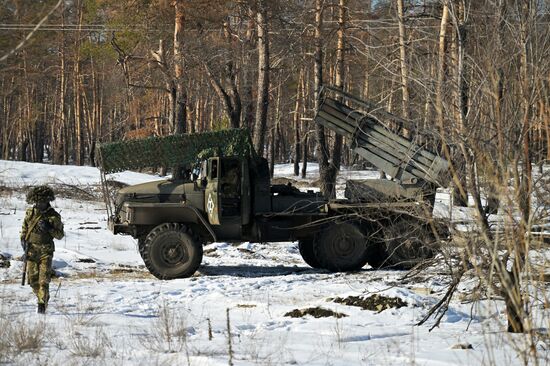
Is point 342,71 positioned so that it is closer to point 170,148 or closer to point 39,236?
point 170,148

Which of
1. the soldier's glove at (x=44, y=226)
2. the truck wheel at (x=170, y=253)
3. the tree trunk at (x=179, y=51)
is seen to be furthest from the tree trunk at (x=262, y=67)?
the soldier's glove at (x=44, y=226)

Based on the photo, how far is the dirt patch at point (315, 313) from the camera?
29.1ft

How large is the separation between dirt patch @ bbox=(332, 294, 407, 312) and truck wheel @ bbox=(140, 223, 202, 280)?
327 cm

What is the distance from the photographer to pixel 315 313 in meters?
8.97

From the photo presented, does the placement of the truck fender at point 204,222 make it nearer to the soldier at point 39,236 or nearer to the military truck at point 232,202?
the military truck at point 232,202

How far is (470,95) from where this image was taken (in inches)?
266

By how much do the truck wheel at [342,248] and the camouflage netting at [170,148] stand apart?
5.96ft

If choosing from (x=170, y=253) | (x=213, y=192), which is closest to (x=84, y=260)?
(x=170, y=253)

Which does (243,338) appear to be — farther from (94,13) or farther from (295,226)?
(94,13)

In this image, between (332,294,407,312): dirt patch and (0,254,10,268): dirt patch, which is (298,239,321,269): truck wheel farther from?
(0,254,10,268): dirt patch

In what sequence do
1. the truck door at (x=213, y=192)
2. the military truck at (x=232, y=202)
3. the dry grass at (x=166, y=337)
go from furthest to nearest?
the truck door at (x=213, y=192), the military truck at (x=232, y=202), the dry grass at (x=166, y=337)

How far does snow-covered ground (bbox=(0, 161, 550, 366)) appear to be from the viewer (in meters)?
6.29

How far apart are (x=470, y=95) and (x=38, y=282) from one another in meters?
5.00

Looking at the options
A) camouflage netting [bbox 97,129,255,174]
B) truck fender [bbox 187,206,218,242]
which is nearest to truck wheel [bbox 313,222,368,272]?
truck fender [bbox 187,206,218,242]
